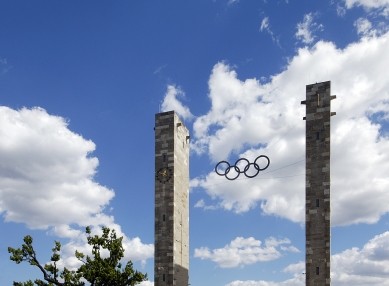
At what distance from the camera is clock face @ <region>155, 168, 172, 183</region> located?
3247 cm

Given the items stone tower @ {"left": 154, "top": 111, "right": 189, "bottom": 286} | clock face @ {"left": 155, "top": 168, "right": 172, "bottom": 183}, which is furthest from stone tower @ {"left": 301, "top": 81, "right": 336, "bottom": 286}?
clock face @ {"left": 155, "top": 168, "right": 172, "bottom": 183}

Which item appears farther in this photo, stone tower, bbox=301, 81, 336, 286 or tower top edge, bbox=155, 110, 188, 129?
tower top edge, bbox=155, 110, 188, 129

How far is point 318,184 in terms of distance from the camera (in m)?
27.8

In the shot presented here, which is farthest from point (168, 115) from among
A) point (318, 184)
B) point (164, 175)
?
point (318, 184)

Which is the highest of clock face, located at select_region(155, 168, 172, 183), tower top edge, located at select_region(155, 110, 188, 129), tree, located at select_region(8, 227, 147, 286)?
tower top edge, located at select_region(155, 110, 188, 129)

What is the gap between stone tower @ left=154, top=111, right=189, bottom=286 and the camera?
31.0 m

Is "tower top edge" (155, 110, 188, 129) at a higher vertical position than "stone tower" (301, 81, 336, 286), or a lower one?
higher

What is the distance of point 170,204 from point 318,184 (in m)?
10.4

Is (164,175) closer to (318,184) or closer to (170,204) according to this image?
(170,204)

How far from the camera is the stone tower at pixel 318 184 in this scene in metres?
26.6

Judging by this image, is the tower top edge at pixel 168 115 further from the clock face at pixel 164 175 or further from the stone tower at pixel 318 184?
the stone tower at pixel 318 184

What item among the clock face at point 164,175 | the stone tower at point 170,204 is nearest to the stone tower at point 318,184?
the stone tower at point 170,204

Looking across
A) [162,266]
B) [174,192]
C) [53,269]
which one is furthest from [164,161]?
[53,269]

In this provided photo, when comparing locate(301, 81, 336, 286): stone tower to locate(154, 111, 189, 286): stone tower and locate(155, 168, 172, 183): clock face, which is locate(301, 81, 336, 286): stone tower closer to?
locate(154, 111, 189, 286): stone tower
